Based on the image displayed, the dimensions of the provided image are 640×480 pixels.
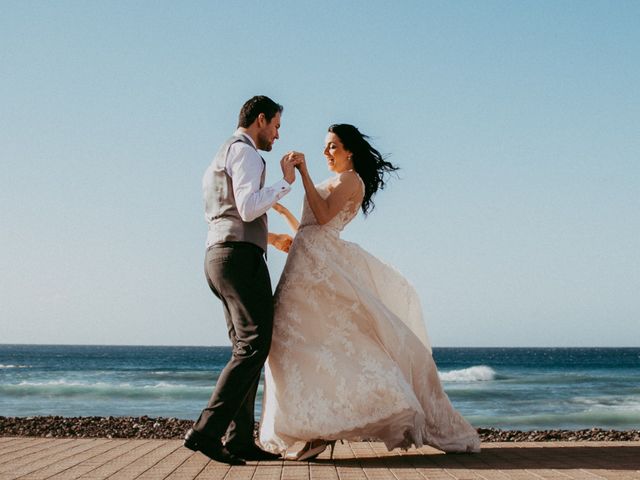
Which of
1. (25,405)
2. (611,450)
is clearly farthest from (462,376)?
(611,450)

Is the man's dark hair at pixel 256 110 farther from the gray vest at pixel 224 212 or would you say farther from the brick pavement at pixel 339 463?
the brick pavement at pixel 339 463

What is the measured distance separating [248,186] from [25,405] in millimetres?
17101

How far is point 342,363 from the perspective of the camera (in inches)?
177

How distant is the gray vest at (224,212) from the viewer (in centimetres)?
428

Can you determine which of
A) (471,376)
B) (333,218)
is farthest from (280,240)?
(471,376)

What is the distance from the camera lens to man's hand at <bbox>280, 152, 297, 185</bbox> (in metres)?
4.37

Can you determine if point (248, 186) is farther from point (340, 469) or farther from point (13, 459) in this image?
point (13, 459)

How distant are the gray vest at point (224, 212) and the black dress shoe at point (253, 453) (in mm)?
1124

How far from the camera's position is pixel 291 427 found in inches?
175

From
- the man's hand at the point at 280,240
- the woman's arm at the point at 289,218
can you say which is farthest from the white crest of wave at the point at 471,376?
the man's hand at the point at 280,240

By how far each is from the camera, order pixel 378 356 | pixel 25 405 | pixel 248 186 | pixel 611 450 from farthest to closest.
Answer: pixel 25 405 → pixel 611 450 → pixel 378 356 → pixel 248 186

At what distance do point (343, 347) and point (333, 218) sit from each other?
79 cm

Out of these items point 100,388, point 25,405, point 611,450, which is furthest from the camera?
point 100,388

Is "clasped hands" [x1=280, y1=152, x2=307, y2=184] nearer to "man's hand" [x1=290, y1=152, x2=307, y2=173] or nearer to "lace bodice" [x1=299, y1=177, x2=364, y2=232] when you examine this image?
"man's hand" [x1=290, y1=152, x2=307, y2=173]
